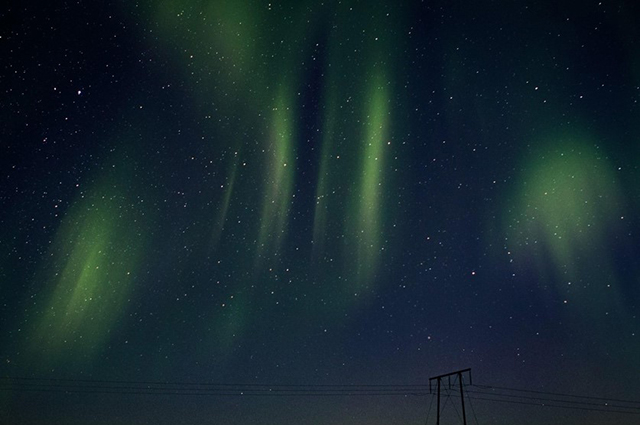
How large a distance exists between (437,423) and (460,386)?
231 cm

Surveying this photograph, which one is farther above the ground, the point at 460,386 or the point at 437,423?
the point at 460,386

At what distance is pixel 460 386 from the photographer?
73.7ft

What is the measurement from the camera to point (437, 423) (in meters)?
21.1

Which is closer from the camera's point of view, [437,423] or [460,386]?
[437,423]
